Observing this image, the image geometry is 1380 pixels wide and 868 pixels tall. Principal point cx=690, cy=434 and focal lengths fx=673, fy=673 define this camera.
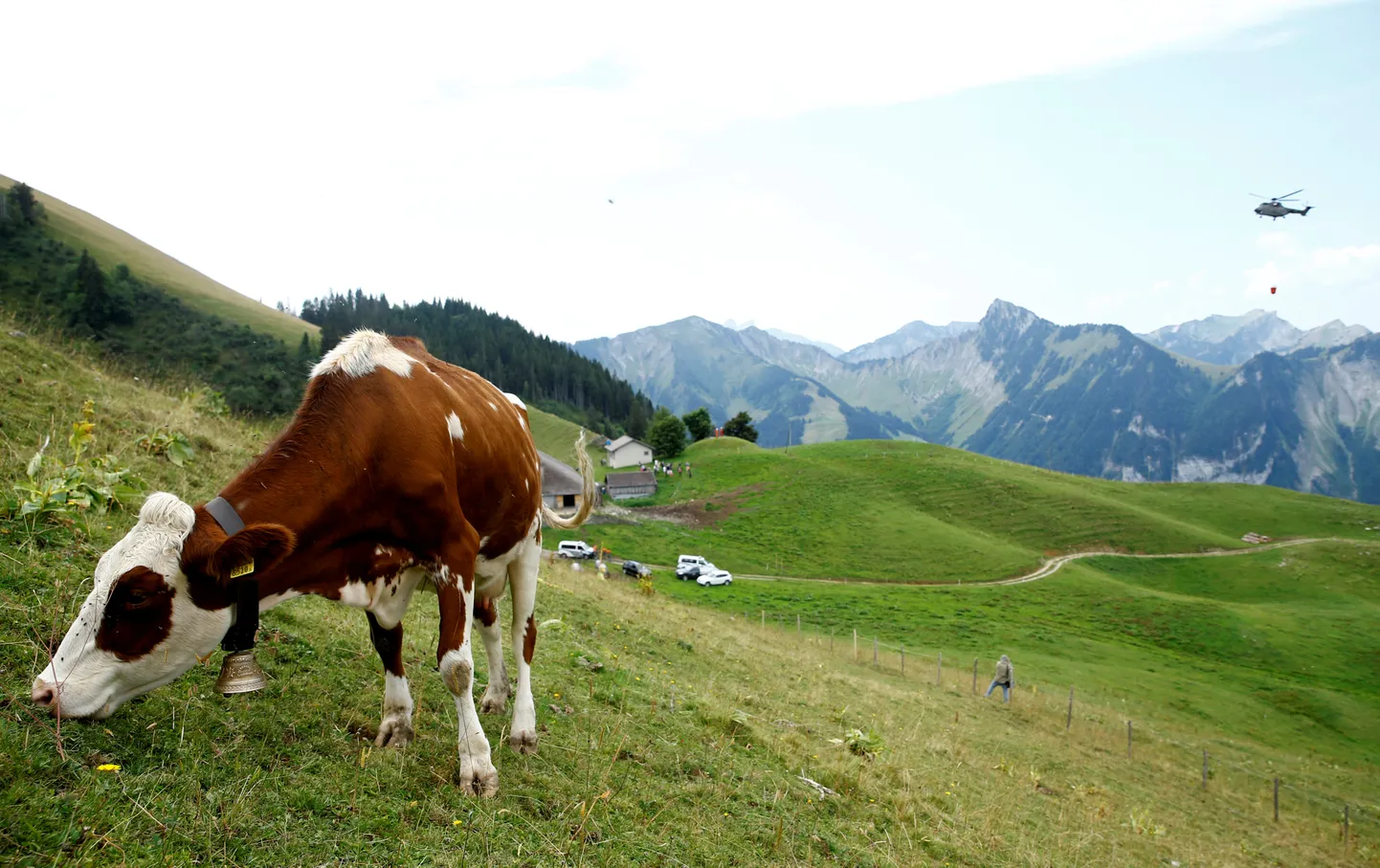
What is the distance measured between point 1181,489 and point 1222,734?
65.8 metres

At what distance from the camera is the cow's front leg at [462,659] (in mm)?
4738

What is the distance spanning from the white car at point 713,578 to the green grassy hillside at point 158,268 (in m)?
74.4

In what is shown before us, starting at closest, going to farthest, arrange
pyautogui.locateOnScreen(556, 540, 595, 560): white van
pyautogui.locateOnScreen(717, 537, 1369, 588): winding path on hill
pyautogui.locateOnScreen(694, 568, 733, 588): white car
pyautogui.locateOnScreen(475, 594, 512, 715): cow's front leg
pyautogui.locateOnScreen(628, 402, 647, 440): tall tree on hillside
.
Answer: pyautogui.locateOnScreen(475, 594, 512, 715): cow's front leg, pyautogui.locateOnScreen(694, 568, 733, 588): white car, pyautogui.locateOnScreen(556, 540, 595, 560): white van, pyautogui.locateOnScreen(717, 537, 1369, 588): winding path on hill, pyautogui.locateOnScreen(628, 402, 647, 440): tall tree on hillside

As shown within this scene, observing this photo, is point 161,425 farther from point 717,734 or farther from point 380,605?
point 717,734

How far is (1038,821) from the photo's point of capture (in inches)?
371

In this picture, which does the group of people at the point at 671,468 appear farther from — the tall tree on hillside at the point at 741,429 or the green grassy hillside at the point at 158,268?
the green grassy hillside at the point at 158,268

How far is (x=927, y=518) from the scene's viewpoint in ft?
216

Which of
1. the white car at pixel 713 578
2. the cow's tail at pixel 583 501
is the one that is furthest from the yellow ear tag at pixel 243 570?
the white car at pixel 713 578

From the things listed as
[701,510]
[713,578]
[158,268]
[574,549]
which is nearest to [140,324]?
[574,549]

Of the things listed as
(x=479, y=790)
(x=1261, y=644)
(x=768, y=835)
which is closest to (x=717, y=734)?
(x=768, y=835)

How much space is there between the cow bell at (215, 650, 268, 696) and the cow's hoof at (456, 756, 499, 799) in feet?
5.21

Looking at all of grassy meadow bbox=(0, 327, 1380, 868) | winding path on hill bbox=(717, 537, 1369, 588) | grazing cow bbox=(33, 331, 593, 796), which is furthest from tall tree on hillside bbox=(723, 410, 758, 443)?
grazing cow bbox=(33, 331, 593, 796)

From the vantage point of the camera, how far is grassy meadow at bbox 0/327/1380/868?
12.3ft

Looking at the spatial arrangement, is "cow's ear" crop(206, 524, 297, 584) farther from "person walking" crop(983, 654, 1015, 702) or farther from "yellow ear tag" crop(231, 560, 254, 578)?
"person walking" crop(983, 654, 1015, 702)
